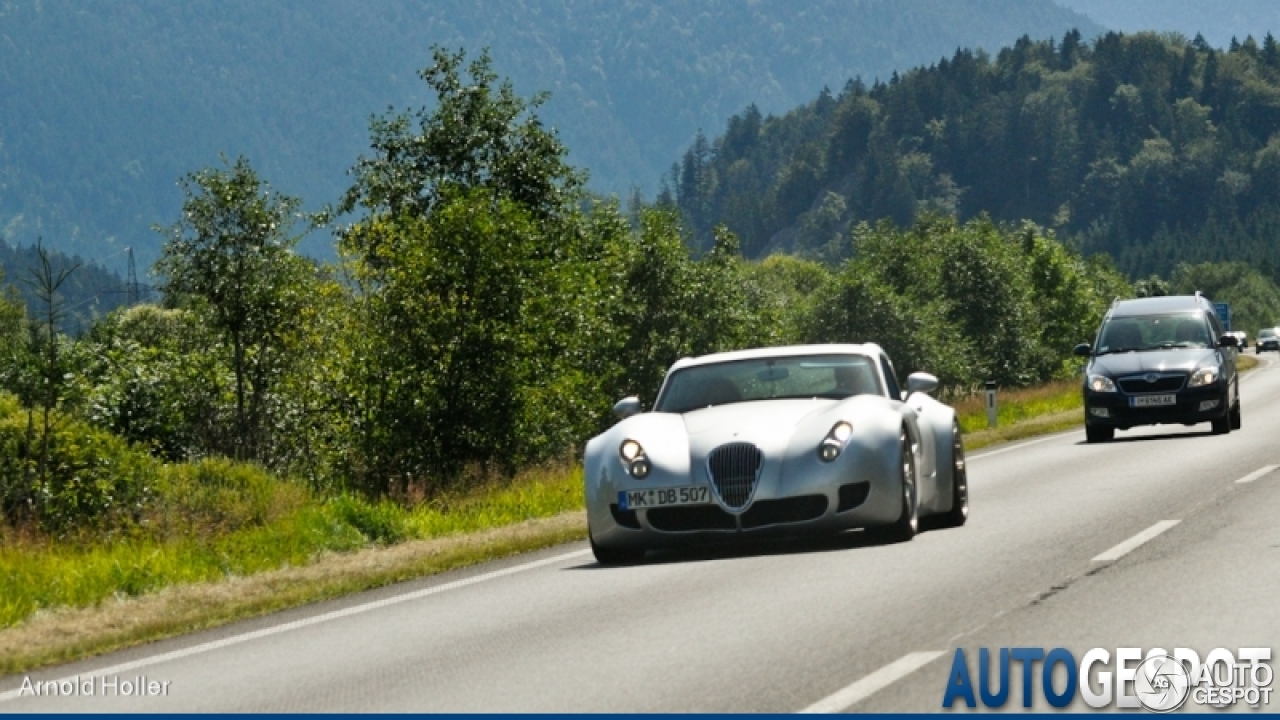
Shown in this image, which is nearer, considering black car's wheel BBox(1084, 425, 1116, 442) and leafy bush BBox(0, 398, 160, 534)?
black car's wheel BBox(1084, 425, 1116, 442)

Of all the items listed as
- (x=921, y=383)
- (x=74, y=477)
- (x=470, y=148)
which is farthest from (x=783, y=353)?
(x=470, y=148)

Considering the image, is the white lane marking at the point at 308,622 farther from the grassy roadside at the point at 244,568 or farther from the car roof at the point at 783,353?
the car roof at the point at 783,353

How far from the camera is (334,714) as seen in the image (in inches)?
297

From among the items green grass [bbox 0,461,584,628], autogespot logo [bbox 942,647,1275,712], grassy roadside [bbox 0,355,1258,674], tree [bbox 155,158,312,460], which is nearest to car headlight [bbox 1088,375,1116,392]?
green grass [bbox 0,461,584,628]

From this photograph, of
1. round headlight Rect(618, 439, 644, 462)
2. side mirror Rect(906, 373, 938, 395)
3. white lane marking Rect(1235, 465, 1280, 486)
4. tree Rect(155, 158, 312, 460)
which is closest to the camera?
round headlight Rect(618, 439, 644, 462)

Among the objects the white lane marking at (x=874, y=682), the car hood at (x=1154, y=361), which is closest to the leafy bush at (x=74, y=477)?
the car hood at (x=1154, y=361)

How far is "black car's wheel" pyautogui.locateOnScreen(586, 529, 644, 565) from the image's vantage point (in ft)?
44.1

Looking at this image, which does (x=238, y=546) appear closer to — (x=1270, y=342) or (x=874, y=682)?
(x=874, y=682)

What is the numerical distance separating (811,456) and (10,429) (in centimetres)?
1986

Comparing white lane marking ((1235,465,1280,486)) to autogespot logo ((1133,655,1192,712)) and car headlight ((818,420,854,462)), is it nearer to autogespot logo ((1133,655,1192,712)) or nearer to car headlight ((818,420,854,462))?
car headlight ((818,420,854,462))

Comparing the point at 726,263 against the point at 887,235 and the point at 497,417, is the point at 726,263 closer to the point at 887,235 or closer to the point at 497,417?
the point at 497,417

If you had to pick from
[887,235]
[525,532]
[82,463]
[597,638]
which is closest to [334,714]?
[597,638]

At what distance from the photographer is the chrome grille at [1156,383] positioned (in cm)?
2656

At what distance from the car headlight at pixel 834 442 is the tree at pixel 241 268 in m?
26.4
